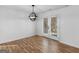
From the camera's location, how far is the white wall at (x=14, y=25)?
6.25 feet

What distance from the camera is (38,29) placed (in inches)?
82.3

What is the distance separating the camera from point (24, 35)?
6.72ft

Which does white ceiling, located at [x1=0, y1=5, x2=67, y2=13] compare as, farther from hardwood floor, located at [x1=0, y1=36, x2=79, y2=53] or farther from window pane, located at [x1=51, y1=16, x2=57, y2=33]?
hardwood floor, located at [x1=0, y1=36, x2=79, y2=53]

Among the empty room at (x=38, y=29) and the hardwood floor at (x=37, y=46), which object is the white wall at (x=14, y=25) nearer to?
the empty room at (x=38, y=29)

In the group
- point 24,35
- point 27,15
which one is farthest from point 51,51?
point 27,15

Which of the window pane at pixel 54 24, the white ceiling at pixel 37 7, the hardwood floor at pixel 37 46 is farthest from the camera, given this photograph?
the window pane at pixel 54 24

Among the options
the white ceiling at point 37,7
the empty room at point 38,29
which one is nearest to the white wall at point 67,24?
the empty room at point 38,29

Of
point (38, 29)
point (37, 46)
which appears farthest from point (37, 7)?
point (37, 46)

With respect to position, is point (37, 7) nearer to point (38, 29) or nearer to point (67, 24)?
point (38, 29)

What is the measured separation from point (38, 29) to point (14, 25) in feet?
1.43

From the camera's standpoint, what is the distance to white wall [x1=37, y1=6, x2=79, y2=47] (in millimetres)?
2094
